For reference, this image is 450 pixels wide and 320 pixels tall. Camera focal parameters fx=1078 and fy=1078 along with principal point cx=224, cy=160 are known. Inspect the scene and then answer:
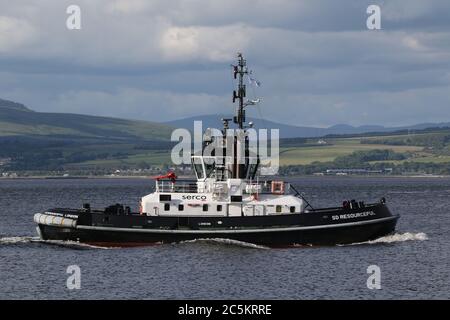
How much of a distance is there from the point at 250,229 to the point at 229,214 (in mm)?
1637

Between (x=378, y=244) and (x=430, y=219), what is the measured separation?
2478 cm

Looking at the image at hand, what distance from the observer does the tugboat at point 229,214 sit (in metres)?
60.5

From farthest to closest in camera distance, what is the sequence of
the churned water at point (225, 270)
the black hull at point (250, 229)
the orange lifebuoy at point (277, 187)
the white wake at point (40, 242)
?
the white wake at point (40, 242), the orange lifebuoy at point (277, 187), the black hull at point (250, 229), the churned water at point (225, 270)

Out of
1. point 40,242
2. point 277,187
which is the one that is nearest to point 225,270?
point 277,187

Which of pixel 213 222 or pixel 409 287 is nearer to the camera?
pixel 409 287

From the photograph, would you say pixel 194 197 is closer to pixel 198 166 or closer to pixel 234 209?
pixel 198 166

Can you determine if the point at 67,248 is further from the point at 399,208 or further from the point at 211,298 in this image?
the point at 399,208

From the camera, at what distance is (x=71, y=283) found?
50.6 m

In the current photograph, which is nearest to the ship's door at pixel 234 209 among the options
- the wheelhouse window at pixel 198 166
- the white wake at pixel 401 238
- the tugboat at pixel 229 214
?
the tugboat at pixel 229 214

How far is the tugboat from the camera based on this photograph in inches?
2383

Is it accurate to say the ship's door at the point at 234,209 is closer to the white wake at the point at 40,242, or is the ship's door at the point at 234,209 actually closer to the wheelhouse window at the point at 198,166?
the wheelhouse window at the point at 198,166

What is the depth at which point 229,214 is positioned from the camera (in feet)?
201

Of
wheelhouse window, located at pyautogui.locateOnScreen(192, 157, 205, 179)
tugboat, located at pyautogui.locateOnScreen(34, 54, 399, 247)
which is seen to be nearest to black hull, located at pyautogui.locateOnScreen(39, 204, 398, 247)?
tugboat, located at pyautogui.locateOnScreen(34, 54, 399, 247)
